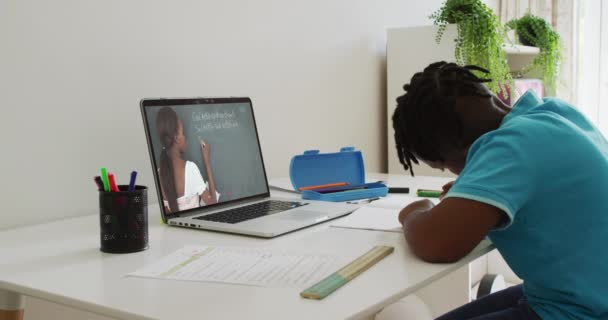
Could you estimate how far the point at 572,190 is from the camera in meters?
0.92

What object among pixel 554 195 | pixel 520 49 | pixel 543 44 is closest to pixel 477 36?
pixel 520 49

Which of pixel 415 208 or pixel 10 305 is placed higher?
pixel 415 208

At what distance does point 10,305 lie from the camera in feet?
A: 3.23

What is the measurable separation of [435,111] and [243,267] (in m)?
0.41

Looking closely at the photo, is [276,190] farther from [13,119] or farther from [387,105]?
[387,105]

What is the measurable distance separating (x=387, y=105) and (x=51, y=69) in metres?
1.43

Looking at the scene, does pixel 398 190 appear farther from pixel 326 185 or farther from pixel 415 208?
pixel 415 208

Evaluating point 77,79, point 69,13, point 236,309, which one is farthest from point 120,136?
point 236,309

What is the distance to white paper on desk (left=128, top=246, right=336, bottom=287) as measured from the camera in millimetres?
884

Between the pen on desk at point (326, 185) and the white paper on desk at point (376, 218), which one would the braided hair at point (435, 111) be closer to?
the white paper on desk at point (376, 218)

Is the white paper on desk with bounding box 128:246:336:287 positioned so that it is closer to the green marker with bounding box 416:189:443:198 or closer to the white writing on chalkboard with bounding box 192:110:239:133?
the white writing on chalkboard with bounding box 192:110:239:133

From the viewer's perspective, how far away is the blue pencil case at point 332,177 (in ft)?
5.13

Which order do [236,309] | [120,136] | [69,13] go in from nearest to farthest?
[236,309]
[69,13]
[120,136]

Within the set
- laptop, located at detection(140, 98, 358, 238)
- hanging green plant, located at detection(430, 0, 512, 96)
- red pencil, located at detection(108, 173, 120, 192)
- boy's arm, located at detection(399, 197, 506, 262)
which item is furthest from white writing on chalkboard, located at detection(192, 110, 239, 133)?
hanging green plant, located at detection(430, 0, 512, 96)
